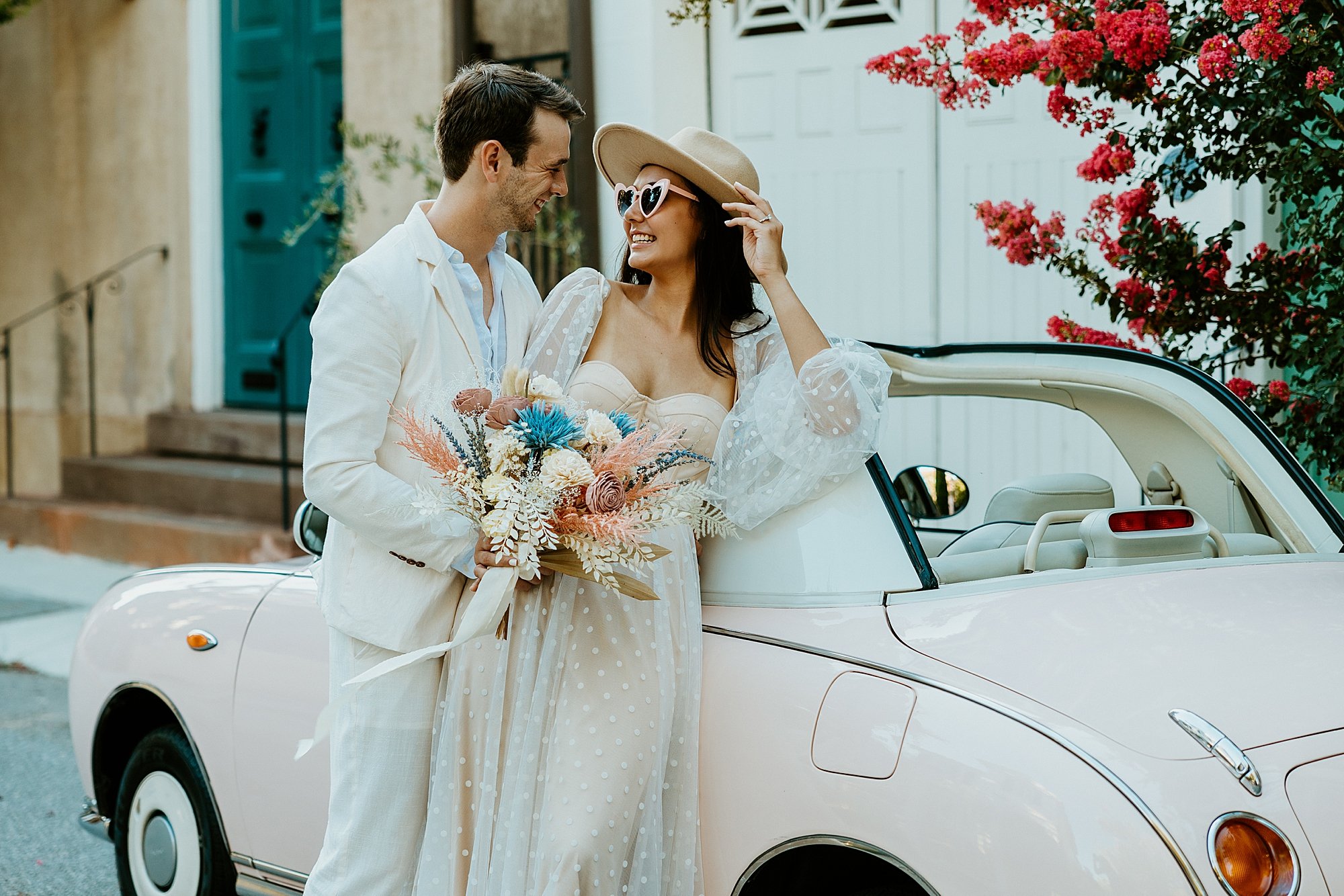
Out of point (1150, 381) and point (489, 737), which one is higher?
point (1150, 381)

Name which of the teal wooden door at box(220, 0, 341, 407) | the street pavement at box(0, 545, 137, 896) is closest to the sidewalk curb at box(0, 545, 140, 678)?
the street pavement at box(0, 545, 137, 896)

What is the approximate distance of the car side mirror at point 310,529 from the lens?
11.0 feet

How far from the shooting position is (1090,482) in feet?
11.4

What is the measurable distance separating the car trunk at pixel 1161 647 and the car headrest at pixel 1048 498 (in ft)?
2.55

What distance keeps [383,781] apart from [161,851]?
4.33ft

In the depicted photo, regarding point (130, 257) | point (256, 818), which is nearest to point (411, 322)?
point (256, 818)

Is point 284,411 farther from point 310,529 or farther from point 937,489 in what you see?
point 937,489

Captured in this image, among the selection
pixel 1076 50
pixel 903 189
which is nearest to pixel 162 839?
pixel 1076 50

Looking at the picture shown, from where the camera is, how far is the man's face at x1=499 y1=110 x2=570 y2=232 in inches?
115

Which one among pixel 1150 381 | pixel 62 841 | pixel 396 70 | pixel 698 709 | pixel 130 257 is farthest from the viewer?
pixel 130 257

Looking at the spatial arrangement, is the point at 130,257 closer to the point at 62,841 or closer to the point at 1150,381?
the point at 62,841

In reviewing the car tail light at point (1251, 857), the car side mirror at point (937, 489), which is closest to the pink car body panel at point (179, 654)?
the car side mirror at point (937, 489)

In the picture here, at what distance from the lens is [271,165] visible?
379 inches

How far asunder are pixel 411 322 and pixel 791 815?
1174 mm
